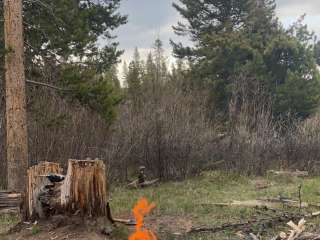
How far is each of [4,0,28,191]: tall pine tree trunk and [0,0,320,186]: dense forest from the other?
0.35m

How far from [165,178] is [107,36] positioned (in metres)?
5.78

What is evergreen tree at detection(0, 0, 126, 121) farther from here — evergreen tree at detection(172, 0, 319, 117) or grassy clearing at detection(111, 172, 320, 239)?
evergreen tree at detection(172, 0, 319, 117)

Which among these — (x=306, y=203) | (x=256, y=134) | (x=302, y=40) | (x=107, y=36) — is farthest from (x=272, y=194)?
(x=302, y=40)

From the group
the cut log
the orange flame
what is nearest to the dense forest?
the orange flame

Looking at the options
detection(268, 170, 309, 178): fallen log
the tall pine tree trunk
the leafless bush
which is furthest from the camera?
detection(268, 170, 309, 178): fallen log

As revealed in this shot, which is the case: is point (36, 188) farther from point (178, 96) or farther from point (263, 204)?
point (178, 96)

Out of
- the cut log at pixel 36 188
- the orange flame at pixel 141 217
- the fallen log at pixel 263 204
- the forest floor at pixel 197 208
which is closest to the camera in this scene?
the orange flame at pixel 141 217

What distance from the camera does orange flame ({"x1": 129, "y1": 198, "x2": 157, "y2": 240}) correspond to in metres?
6.45

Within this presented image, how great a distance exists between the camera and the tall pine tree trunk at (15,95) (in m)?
9.88

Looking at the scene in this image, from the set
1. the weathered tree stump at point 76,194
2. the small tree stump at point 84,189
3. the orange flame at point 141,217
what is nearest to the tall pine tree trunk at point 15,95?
the orange flame at point 141,217

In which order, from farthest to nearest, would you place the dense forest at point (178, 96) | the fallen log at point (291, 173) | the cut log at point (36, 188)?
the fallen log at point (291, 173) < the dense forest at point (178, 96) < the cut log at point (36, 188)

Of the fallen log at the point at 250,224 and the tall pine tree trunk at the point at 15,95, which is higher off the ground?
the tall pine tree trunk at the point at 15,95

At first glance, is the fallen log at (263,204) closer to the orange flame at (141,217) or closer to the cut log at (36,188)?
the orange flame at (141,217)

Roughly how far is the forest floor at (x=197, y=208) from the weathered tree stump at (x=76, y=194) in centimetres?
27
